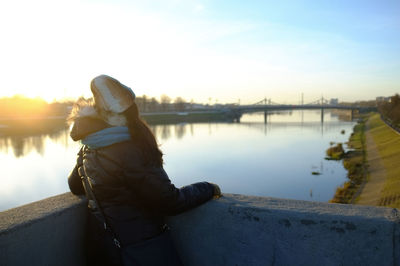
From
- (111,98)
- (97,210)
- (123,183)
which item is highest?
(111,98)

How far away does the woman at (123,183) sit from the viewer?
1055mm

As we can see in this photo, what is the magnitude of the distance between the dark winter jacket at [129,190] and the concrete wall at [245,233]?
Result: 240 millimetres

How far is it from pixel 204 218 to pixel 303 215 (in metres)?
0.39

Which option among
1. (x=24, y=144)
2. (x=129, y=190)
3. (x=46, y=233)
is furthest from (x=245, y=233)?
(x=24, y=144)

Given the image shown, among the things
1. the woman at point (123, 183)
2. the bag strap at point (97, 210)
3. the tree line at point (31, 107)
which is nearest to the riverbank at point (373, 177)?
the woman at point (123, 183)

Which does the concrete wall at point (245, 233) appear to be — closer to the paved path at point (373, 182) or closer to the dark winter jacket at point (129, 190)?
the dark winter jacket at point (129, 190)

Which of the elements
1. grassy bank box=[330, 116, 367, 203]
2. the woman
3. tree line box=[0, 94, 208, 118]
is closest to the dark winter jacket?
the woman

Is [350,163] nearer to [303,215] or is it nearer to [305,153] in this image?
[305,153]

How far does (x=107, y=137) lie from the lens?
1.08 m

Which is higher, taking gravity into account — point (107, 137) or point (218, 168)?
point (107, 137)

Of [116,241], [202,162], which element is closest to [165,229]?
[116,241]

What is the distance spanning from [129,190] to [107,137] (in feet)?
0.66

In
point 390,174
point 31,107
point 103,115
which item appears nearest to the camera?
point 103,115

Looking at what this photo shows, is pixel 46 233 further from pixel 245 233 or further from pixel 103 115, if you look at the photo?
pixel 245 233
